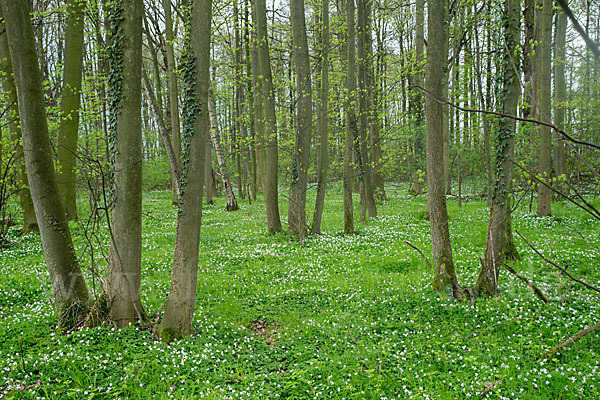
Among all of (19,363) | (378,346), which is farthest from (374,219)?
(19,363)

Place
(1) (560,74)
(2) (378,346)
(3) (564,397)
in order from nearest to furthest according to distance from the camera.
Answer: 1. (3) (564,397)
2. (2) (378,346)
3. (1) (560,74)

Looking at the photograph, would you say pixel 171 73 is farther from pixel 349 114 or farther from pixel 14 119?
pixel 349 114

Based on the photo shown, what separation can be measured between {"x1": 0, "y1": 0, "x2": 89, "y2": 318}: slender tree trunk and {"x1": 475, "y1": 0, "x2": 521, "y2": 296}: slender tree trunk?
6.63m

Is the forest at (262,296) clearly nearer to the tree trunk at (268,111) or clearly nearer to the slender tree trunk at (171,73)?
the tree trunk at (268,111)

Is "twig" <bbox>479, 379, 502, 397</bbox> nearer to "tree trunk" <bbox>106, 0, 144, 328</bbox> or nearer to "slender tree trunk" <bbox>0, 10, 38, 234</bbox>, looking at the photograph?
"tree trunk" <bbox>106, 0, 144, 328</bbox>

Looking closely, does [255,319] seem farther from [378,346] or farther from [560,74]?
[560,74]

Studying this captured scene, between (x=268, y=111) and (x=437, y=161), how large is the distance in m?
6.98

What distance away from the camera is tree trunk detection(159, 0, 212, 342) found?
194 inches

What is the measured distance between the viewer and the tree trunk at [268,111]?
1145cm

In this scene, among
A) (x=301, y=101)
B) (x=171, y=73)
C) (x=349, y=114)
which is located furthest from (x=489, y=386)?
(x=171, y=73)

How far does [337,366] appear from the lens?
446 cm

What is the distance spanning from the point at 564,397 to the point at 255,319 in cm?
433

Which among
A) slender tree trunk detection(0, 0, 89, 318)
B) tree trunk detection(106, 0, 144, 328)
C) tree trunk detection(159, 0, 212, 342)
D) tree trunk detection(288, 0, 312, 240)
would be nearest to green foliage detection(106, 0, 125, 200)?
tree trunk detection(106, 0, 144, 328)

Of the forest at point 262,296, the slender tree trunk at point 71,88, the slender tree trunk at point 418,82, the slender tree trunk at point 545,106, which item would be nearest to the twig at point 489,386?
the forest at point 262,296
